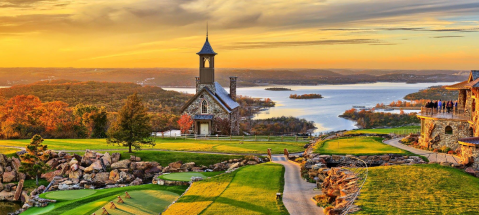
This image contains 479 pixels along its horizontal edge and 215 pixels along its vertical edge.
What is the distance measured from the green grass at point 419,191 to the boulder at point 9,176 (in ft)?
82.9

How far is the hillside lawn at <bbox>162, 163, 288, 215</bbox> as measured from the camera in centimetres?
1811

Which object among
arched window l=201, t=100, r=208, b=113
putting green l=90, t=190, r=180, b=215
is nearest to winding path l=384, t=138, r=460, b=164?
putting green l=90, t=190, r=180, b=215

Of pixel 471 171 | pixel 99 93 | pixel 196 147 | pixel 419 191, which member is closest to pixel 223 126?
pixel 196 147

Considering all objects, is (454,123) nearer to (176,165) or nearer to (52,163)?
(176,165)

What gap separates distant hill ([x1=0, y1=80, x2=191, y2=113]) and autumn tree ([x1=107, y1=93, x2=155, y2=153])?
2012 inches

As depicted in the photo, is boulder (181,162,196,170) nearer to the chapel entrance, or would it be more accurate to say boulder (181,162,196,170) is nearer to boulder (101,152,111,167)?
boulder (101,152,111,167)

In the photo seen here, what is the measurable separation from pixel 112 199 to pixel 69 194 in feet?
18.9

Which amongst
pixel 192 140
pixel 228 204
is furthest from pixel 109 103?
pixel 228 204

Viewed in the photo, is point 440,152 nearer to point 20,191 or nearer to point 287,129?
point 20,191

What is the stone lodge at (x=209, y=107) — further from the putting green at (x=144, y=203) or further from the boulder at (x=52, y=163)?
the putting green at (x=144, y=203)

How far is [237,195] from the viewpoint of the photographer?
20219 millimetres

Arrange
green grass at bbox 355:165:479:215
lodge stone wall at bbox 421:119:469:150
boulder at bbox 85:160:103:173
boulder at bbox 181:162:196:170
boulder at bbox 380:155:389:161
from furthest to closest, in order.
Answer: boulder at bbox 181:162:196:170 < boulder at bbox 85:160:103:173 < lodge stone wall at bbox 421:119:469:150 < boulder at bbox 380:155:389:161 < green grass at bbox 355:165:479:215

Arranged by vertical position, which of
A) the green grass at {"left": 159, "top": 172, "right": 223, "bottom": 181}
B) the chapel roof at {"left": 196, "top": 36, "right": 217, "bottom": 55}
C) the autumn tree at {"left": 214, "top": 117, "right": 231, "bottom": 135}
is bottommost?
the green grass at {"left": 159, "top": 172, "right": 223, "bottom": 181}

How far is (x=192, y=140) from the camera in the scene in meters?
46.9
